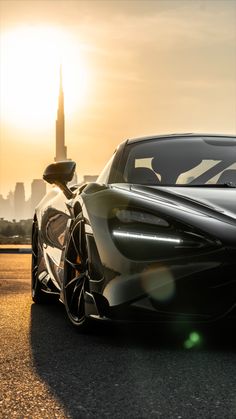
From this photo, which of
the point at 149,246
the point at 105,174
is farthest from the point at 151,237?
the point at 105,174

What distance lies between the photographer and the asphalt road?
2.72 meters

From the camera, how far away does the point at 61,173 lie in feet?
16.9

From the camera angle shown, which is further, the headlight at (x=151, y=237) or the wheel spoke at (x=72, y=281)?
the wheel spoke at (x=72, y=281)

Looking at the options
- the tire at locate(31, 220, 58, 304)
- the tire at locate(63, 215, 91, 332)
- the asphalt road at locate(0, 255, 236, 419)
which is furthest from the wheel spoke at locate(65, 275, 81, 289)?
the tire at locate(31, 220, 58, 304)

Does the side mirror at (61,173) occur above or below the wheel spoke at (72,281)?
above

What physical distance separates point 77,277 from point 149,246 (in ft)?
2.70

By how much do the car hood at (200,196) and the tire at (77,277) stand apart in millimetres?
462

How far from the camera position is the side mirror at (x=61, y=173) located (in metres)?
5.16

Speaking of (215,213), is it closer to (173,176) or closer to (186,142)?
(173,176)

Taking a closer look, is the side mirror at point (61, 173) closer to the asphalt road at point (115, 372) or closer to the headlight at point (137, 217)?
the asphalt road at point (115, 372)

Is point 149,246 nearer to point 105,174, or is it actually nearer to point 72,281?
point 72,281

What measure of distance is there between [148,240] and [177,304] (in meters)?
0.37

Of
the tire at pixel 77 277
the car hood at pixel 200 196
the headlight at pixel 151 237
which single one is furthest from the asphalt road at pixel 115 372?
the car hood at pixel 200 196

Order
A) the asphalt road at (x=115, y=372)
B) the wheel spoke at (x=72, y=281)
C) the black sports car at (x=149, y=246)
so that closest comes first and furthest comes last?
the asphalt road at (x=115, y=372), the black sports car at (x=149, y=246), the wheel spoke at (x=72, y=281)
